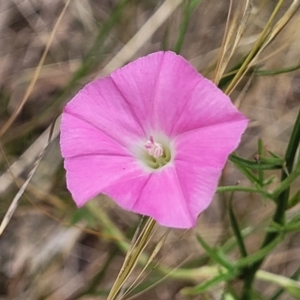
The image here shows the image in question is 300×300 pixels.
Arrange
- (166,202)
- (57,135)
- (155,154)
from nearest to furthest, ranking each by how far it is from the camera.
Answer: (166,202)
(155,154)
(57,135)

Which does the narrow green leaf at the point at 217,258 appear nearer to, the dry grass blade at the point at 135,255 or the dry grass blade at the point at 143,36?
the dry grass blade at the point at 135,255

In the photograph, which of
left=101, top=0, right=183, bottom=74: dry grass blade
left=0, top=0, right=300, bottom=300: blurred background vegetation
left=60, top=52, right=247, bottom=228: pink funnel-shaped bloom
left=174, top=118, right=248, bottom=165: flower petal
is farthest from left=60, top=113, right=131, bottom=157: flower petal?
left=101, top=0, right=183, bottom=74: dry grass blade

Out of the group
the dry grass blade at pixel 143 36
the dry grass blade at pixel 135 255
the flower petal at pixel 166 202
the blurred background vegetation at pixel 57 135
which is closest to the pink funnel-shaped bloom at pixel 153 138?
the flower petal at pixel 166 202

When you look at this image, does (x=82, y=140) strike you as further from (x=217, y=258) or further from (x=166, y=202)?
(x=217, y=258)

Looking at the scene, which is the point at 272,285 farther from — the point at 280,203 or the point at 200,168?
the point at 200,168

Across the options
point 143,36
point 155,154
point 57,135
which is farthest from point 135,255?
point 143,36

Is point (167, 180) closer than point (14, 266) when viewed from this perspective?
Yes

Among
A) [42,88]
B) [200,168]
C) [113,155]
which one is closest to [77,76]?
[42,88]
